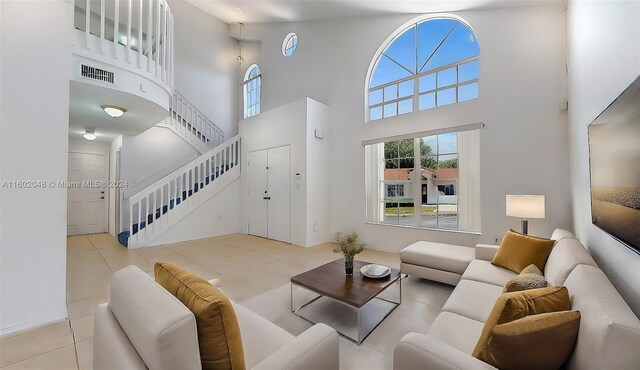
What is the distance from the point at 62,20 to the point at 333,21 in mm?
4666

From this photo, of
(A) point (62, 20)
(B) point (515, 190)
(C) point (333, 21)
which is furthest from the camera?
(C) point (333, 21)

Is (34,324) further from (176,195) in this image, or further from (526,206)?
(526,206)

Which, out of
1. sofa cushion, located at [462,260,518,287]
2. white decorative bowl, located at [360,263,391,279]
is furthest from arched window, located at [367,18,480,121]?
white decorative bowl, located at [360,263,391,279]

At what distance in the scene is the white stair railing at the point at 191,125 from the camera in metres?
6.59

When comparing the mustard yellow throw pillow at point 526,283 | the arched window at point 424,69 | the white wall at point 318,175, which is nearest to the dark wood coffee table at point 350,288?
the mustard yellow throw pillow at point 526,283

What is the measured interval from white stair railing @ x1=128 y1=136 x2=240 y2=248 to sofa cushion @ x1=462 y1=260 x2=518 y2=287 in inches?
207

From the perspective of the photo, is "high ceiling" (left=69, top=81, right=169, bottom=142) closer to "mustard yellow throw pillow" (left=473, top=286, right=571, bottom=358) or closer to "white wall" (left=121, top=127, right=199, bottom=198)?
"white wall" (left=121, top=127, right=199, bottom=198)

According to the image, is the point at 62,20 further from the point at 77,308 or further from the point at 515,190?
the point at 515,190

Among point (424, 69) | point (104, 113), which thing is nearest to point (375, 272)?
point (424, 69)

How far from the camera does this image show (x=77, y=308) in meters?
2.55

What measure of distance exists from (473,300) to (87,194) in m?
8.47

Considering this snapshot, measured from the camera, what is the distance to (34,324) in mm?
2199

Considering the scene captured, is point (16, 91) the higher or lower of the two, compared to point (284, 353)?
higher

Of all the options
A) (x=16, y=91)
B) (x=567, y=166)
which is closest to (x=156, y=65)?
(x=16, y=91)
